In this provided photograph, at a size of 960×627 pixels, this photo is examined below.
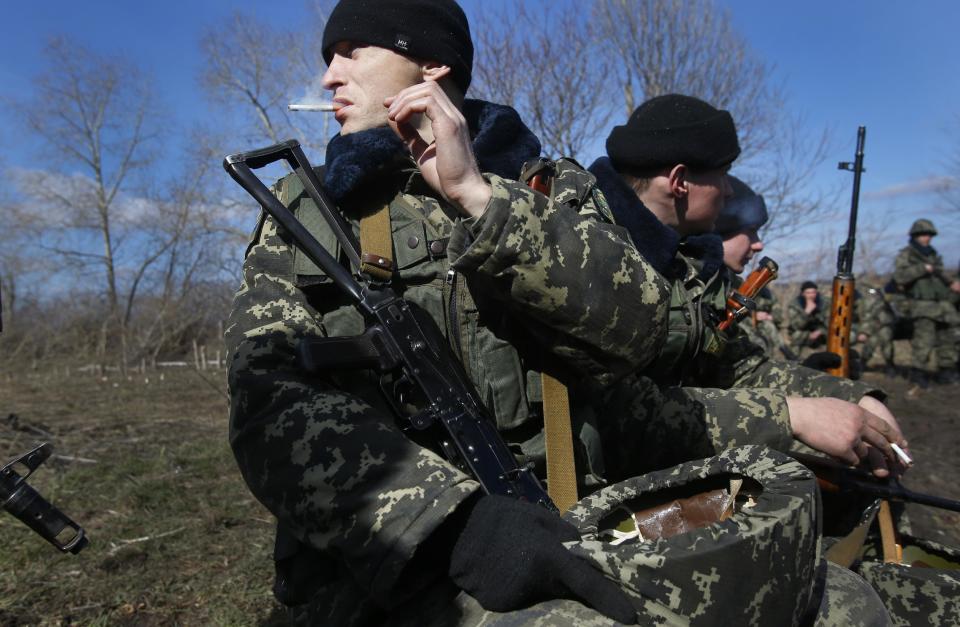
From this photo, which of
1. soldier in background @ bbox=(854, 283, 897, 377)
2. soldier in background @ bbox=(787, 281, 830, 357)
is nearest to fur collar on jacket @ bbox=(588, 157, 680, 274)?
soldier in background @ bbox=(787, 281, 830, 357)

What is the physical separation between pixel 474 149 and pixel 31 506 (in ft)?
4.79

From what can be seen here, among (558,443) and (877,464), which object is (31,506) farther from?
(877,464)

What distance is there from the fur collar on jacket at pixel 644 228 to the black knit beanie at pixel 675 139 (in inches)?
8.5

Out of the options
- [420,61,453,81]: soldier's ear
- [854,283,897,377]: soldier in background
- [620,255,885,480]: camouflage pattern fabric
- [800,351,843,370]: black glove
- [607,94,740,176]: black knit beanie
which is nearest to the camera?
[420,61,453,81]: soldier's ear

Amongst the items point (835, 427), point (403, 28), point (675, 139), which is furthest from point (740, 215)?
point (403, 28)

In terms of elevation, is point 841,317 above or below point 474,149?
below

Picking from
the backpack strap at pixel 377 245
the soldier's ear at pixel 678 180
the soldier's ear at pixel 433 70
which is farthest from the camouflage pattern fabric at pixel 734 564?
the soldier's ear at pixel 678 180

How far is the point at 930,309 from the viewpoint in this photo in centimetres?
1317

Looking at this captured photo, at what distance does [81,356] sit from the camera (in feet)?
63.6

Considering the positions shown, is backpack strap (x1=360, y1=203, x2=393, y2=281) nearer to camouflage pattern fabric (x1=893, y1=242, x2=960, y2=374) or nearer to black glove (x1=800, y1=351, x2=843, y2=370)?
black glove (x1=800, y1=351, x2=843, y2=370)

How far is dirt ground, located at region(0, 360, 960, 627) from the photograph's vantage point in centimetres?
329

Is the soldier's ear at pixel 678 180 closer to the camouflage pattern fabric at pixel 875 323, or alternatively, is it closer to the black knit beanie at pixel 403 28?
Answer: the black knit beanie at pixel 403 28

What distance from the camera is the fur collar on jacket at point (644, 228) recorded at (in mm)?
2418

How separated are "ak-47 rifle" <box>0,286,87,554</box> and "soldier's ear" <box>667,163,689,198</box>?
2.22 meters
